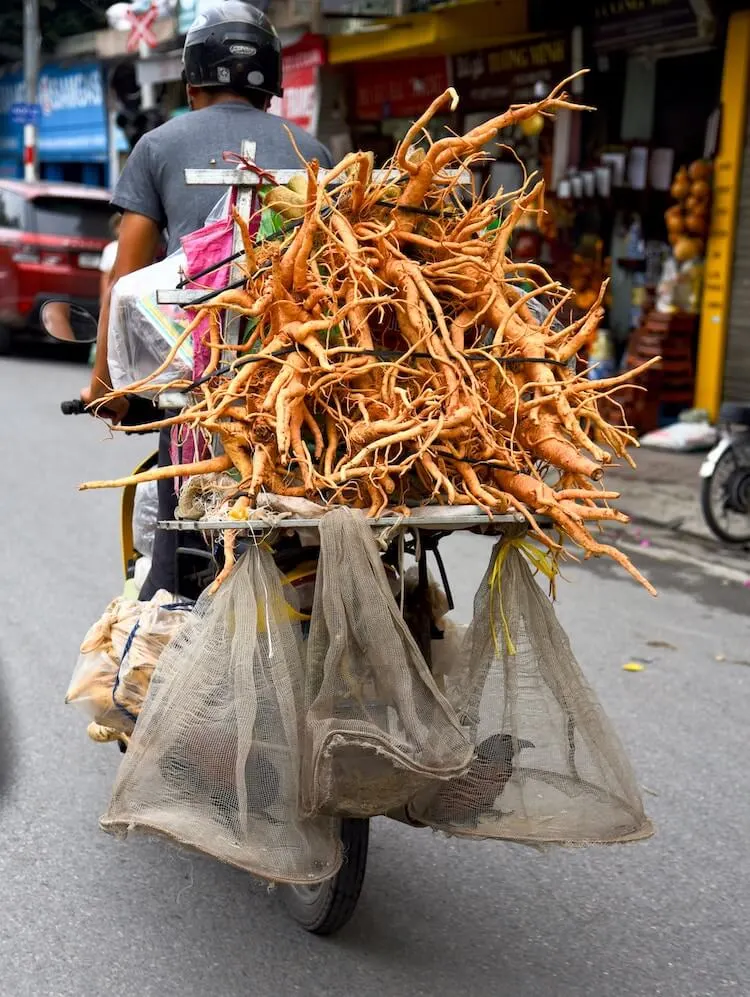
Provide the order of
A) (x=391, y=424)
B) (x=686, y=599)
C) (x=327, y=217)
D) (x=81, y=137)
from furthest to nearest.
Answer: (x=81, y=137) → (x=686, y=599) → (x=327, y=217) → (x=391, y=424)

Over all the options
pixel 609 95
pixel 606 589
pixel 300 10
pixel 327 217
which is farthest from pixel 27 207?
pixel 327 217

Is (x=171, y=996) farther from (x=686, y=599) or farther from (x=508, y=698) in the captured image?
(x=686, y=599)

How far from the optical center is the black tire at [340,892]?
2.87 metres

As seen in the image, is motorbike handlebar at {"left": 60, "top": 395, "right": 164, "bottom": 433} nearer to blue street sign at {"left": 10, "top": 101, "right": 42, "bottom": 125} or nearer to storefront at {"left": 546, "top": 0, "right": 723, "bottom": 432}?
storefront at {"left": 546, "top": 0, "right": 723, "bottom": 432}

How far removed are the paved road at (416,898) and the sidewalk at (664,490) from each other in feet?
10.1

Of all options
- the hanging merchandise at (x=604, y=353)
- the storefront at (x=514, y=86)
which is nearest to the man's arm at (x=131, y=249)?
the storefront at (x=514, y=86)

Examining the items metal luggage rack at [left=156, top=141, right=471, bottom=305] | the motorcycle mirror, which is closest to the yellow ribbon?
metal luggage rack at [left=156, top=141, right=471, bottom=305]

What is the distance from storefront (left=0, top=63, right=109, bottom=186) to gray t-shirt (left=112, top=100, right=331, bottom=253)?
871 inches

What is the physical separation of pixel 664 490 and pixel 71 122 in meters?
19.7

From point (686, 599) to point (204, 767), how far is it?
14.0 ft

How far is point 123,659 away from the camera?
116 inches

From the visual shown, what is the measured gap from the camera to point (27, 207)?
14391 mm

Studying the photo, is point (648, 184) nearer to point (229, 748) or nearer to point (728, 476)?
point (728, 476)

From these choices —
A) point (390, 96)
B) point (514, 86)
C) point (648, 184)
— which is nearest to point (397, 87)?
point (390, 96)
